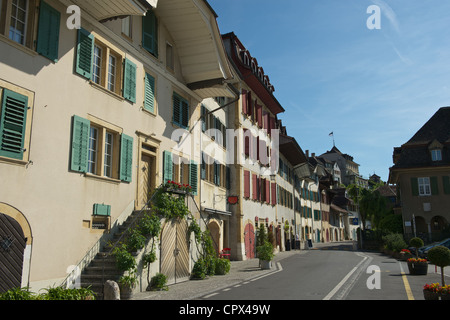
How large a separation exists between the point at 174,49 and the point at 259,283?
10.1m

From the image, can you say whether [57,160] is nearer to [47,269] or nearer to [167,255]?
[47,269]

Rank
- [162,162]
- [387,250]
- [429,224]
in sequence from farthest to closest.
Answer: [429,224], [387,250], [162,162]

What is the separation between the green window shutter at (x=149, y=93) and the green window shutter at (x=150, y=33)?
108cm

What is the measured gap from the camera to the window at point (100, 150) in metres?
10.7

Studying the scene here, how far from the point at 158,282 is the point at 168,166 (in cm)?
498

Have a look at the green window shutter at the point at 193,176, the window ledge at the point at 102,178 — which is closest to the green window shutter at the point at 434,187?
the green window shutter at the point at 193,176

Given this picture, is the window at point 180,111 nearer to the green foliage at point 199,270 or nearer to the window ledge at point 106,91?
the window ledge at point 106,91

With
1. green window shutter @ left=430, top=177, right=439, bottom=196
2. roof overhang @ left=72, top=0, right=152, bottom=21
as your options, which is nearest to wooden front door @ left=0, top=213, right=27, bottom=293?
roof overhang @ left=72, top=0, right=152, bottom=21

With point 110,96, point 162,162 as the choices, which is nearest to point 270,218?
point 162,162

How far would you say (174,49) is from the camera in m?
16.9

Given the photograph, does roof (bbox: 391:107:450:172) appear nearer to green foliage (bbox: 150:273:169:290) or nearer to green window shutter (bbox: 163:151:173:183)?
green window shutter (bbox: 163:151:173:183)

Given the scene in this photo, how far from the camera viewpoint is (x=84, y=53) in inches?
445

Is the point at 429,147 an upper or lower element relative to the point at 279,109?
lower

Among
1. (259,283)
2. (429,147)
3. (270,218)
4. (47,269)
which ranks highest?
(429,147)
